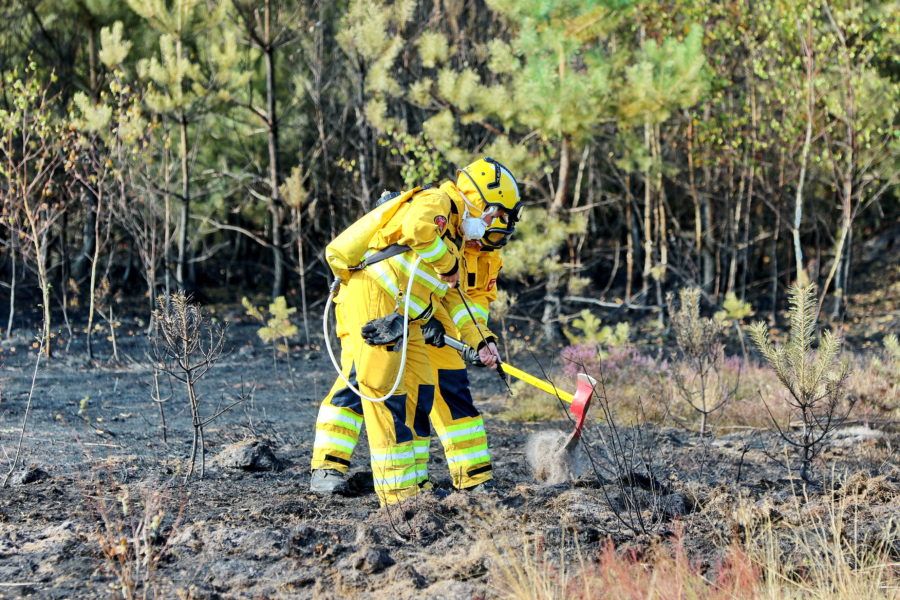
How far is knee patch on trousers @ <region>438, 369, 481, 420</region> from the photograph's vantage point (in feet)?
19.6

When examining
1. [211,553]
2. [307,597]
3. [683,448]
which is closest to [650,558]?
[307,597]

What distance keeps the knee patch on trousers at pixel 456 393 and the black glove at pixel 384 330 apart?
0.64m

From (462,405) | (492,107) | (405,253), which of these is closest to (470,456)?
(462,405)

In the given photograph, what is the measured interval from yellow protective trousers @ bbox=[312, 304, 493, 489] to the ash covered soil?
225 millimetres

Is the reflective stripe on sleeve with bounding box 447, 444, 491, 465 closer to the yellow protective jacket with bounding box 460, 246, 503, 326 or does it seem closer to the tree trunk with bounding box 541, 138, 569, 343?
the yellow protective jacket with bounding box 460, 246, 503, 326

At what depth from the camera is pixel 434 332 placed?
5.76m

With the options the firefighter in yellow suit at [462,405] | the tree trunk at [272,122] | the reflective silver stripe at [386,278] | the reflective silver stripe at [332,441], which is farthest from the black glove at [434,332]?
the tree trunk at [272,122]

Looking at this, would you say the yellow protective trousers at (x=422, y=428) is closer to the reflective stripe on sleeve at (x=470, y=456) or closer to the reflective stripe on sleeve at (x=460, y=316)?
the reflective stripe on sleeve at (x=470, y=456)

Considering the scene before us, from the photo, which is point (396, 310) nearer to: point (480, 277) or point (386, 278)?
point (386, 278)

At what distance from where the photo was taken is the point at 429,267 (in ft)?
18.6

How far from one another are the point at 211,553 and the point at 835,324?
41.7ft

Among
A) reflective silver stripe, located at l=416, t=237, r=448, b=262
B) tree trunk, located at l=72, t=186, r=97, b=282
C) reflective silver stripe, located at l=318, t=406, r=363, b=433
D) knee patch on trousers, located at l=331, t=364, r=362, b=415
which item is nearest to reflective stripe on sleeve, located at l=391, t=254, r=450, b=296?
reflective silver stripe, located at l=416, t=237, r=448, b=262

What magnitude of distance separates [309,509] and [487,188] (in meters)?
2.01

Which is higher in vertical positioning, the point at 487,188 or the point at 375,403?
the point at 487,188
